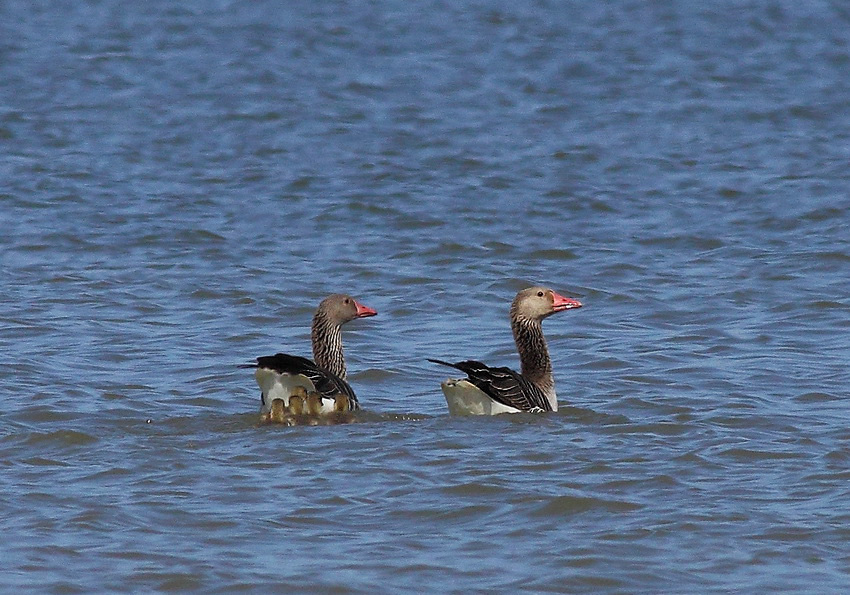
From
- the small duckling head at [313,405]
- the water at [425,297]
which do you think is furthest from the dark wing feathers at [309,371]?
the water at [425,297]

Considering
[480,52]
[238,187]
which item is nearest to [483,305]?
[238,187]

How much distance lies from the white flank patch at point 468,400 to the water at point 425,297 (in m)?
0.14

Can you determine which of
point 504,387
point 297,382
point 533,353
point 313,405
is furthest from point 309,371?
point 533,353

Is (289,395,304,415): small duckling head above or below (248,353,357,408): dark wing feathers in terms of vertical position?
below

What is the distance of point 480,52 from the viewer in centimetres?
3083

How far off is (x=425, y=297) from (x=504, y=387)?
3.84m

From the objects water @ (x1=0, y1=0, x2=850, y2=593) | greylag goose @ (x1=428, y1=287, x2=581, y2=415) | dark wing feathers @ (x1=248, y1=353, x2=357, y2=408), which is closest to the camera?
water @ (x1=0, y1=0, x2=850, y2=593)

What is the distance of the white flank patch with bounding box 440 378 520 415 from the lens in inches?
419

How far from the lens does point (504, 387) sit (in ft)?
35.6

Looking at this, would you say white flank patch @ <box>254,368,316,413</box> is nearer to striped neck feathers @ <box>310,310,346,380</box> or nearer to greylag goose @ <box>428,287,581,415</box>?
greylag goose @ <box>428,287,581,415</box>

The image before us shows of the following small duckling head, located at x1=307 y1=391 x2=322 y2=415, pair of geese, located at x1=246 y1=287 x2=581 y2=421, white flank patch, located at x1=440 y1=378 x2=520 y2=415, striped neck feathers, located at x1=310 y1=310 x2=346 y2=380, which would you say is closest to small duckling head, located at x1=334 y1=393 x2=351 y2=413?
pair of geese, located at x1=246 y1=287 x2=581 y2=421

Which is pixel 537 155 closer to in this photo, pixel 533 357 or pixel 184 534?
pixel 533 357

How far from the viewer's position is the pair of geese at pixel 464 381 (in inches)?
412

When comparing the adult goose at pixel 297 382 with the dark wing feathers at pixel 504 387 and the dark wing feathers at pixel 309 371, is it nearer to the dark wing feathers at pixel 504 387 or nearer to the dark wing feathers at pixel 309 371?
the dark wing feathers at pixel 309 371
